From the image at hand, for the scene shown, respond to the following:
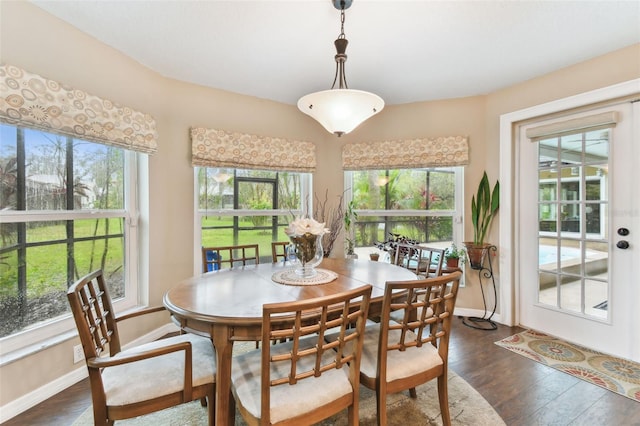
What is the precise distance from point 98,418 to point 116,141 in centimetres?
192

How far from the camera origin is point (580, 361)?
2414 mm

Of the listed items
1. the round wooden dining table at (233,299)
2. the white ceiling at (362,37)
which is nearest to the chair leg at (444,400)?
the round wooden dining table at (233,299)

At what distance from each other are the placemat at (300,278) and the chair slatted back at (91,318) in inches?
36.9

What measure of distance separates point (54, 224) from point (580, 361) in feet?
13.6

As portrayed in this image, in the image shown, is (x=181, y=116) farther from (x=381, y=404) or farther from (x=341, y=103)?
(x=381, y=404)

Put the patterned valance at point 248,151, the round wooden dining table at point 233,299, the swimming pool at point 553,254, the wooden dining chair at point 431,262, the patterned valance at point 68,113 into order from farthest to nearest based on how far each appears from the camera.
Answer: the patterned valance at point 248,151 < the swimming pool at point 553,254 < the wooden dining chair at point 431,262 < the patterned valance at point 68,113 < the round wooden dining table at point 233,299

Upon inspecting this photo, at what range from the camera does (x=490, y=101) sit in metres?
3.25

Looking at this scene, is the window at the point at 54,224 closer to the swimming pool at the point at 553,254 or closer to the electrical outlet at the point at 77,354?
the electrical outlet at the point at 77,354

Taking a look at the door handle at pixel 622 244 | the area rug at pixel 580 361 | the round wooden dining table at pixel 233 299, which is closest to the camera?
the round wooden dining table at pixel 233 299

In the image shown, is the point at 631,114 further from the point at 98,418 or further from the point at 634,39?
the point at 98,418

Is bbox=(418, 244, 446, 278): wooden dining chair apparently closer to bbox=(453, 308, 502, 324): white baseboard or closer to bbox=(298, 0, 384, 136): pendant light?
bbox=(453, 308, 502, 324): white baseboard

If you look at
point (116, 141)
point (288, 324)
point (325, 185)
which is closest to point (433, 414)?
point (288, 324)

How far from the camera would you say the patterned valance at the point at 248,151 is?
119 inches

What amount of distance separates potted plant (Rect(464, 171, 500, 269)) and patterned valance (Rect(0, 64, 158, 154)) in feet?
10.8
